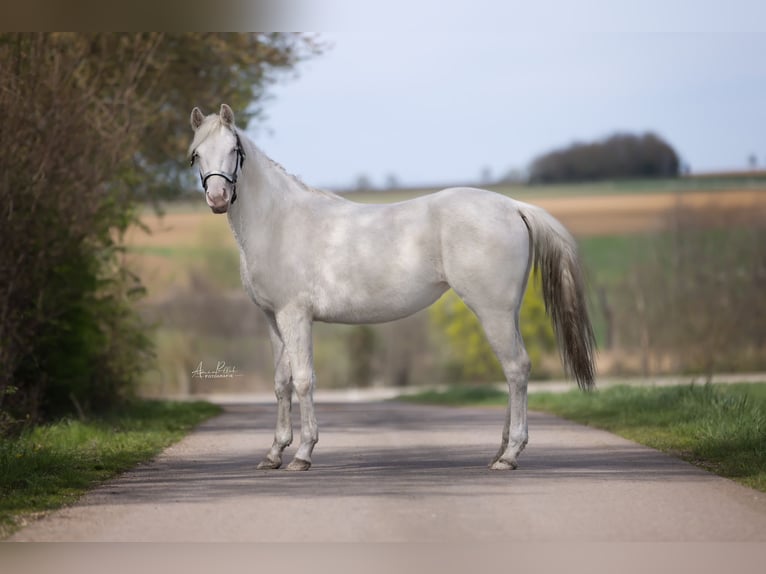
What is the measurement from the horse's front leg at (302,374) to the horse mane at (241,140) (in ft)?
3.80

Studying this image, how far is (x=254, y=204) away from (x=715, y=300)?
1170 inches

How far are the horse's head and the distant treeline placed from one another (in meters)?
30.7

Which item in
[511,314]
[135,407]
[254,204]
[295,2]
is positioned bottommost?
[135,407]

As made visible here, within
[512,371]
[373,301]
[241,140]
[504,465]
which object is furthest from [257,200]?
[504,465]

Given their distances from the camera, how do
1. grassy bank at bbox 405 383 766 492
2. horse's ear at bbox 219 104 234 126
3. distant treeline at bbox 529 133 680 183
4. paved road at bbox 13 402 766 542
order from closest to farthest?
paved road at bbox 13 402 766 542 → horse's ear at bbox 219 104 234 126 → grassy bank at bbox 405 383 766 492 → distant treeline at bbox 529 133 680 183

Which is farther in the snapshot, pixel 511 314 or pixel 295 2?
pixel 295 2

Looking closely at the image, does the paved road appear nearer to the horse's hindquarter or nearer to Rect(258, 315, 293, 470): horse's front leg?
Rect(258, 315, 293, 470): horse's front leg

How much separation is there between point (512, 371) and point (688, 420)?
4037mm

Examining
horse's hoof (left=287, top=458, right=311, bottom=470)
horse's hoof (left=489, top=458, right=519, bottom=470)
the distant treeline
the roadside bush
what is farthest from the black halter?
the distant treeline

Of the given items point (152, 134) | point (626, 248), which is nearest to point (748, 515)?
point (152, 134)

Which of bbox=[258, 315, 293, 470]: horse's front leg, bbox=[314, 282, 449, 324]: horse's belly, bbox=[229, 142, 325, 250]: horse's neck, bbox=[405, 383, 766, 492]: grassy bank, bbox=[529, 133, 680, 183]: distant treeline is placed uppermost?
bbox=[529, 133, 680, 183]: distant treeline

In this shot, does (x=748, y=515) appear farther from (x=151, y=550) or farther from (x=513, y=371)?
(x=151, y=550)

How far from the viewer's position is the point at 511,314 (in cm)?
940

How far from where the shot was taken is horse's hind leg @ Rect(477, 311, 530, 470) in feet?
30.5
